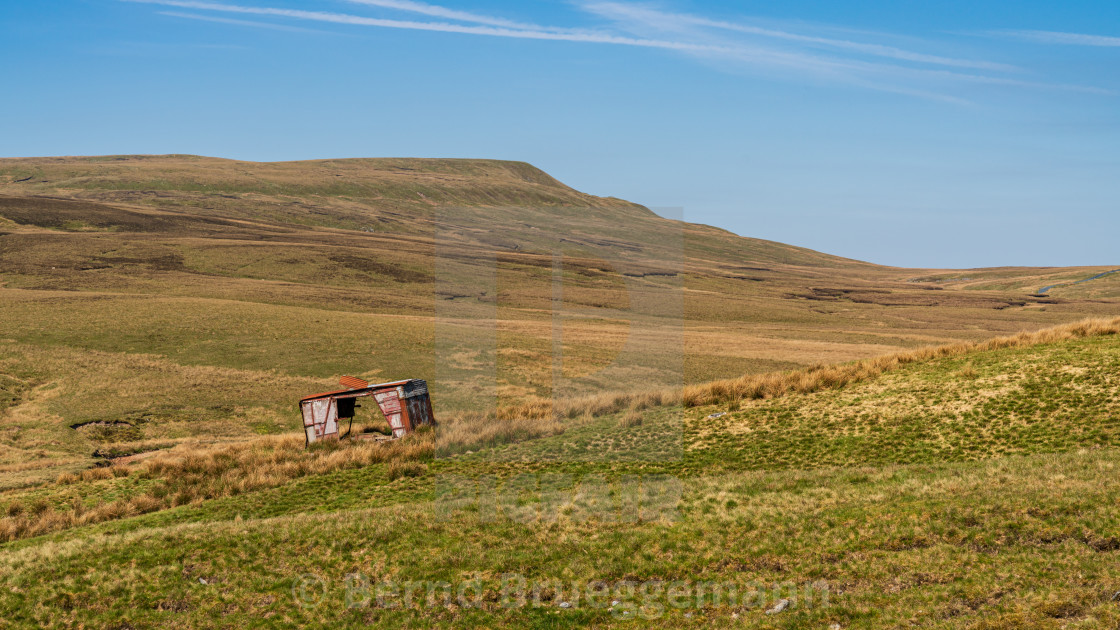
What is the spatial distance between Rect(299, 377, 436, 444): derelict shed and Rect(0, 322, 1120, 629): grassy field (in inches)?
147

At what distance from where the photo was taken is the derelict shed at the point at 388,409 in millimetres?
28016

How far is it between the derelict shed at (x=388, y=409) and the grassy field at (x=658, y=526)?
373cm

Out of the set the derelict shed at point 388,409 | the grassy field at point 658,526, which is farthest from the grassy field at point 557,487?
the derelict shed at point 388,409

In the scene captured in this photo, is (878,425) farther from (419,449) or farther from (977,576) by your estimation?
(419,449)

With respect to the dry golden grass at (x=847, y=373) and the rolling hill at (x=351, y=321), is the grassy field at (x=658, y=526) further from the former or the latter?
the rolling hill at (x=351, y=321)

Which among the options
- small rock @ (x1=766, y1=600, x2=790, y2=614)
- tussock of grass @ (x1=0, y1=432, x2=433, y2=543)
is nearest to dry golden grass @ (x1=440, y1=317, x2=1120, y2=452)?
tussock of grass @ (x1=0, y1=432, x2=433, y2=543)

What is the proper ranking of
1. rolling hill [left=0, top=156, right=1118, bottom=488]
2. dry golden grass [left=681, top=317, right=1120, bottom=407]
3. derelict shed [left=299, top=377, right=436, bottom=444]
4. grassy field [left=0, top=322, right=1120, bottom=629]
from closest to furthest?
grassy field [left=0, top=322, right=1120, bottom=629]
dry golden grass [left=681, top=317, right=1120, bottom=407]
derelict shed [left=299, top=377, right=436, bottom=444]
rolling hill [left=0, top=156, right=1118, bottom=488]

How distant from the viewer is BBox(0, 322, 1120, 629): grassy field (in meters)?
11.7

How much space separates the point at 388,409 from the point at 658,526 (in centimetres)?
1547

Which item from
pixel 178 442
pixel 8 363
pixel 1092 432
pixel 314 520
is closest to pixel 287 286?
pixel 8 363

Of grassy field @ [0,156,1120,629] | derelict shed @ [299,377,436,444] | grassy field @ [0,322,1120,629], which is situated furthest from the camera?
derelict shed @ [299,377,436,444]

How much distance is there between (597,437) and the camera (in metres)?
24.5

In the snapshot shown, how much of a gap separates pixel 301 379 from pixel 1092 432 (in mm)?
37752

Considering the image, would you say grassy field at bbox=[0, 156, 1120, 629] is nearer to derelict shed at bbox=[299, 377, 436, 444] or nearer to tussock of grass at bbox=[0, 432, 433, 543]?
tussock of grass at bbox=[0, 432, 433, 543]
